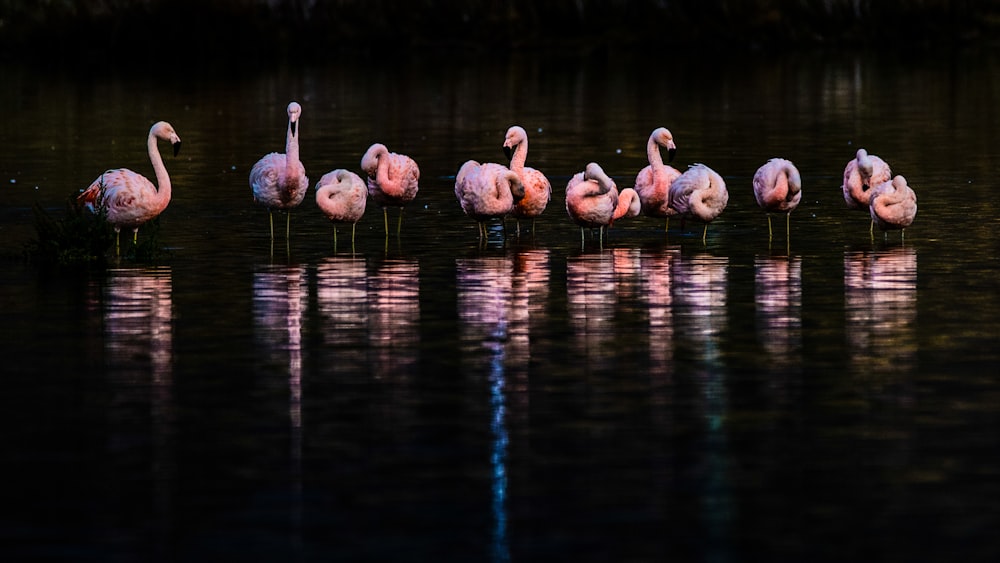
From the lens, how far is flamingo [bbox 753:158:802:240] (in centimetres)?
2278

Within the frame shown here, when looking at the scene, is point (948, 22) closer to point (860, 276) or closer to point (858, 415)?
point (860, 276)

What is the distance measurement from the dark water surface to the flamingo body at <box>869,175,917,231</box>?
1.05 ft

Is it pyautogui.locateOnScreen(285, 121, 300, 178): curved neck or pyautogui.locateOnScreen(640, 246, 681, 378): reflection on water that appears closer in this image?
pyautogui.locateOnScreen(640, 246, 681, 378): reflection on water

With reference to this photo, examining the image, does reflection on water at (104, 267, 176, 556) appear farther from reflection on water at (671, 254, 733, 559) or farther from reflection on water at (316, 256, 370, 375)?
reflection on water at (671, 254, 733, 559)

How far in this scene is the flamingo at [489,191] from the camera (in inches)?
885

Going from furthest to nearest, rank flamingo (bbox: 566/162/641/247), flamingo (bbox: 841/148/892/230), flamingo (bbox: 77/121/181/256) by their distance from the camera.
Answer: flamingo (bbox: 841/148/892/230), flamingo (bbox: 566/162/641/247), flamingo (bbox: 77/121/181/256)

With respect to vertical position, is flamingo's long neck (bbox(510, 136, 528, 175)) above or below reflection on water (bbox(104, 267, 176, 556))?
above

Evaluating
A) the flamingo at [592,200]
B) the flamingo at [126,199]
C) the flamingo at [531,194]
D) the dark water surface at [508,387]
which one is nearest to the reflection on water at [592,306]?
the dark water surface at [508,387]

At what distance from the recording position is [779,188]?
2281 cm

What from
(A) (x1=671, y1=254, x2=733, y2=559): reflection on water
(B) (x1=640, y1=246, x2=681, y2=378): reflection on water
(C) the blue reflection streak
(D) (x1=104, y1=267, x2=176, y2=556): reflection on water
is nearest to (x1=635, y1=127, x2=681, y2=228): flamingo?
(B) (x1=640, y1=246, x2=681, y2=378): reflection on water

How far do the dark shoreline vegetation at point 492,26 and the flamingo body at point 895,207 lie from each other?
180 ft

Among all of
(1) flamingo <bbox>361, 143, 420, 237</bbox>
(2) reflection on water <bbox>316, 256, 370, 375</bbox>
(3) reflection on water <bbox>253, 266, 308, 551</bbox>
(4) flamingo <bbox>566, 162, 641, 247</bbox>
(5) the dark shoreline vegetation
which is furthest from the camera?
(5) the dark shoreline vegetation

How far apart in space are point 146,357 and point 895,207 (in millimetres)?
9638

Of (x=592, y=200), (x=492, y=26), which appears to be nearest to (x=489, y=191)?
(x=592, y=200)
